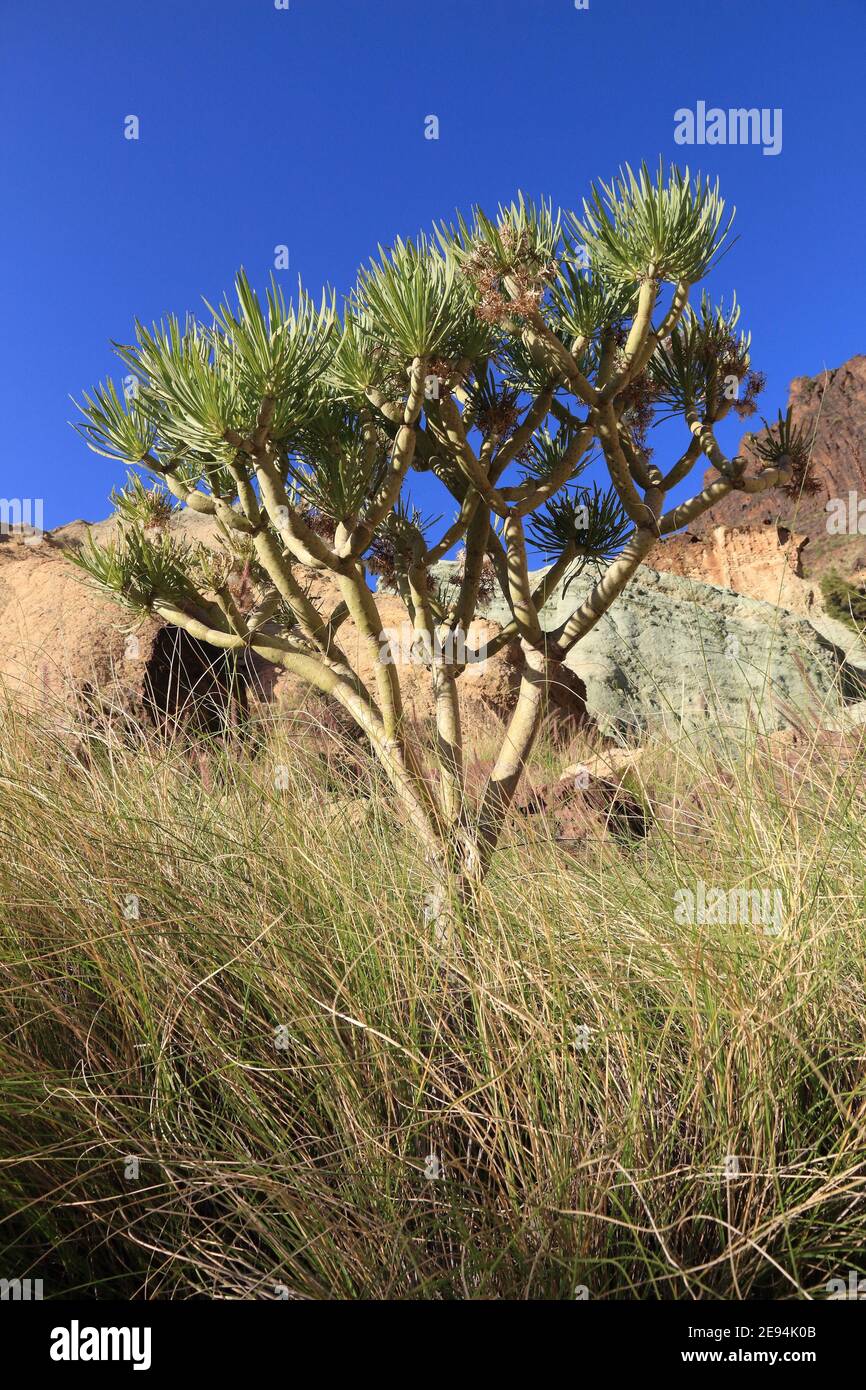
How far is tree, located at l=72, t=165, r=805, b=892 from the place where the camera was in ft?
13.1

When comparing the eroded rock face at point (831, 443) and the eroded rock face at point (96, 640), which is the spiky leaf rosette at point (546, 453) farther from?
the eroded rock face at point (831, 443)

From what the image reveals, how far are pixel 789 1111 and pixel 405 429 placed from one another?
335cm

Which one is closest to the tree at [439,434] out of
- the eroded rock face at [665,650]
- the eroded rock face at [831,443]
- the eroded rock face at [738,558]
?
the eroded rock face at [665,650]

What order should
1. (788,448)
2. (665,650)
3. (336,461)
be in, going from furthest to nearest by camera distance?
1. (665,650)
2. (788,448)
3. (336,461)

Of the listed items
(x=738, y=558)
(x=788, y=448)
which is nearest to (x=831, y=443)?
(x=738, y=558)

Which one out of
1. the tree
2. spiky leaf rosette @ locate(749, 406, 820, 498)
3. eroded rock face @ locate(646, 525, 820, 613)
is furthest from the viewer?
eroded rock face @ locate(646, 525, 820, 613)

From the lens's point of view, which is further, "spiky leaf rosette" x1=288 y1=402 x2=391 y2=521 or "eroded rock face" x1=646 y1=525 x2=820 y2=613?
"eroded rock face" x1=646 y1=525 x2=820 y2=613

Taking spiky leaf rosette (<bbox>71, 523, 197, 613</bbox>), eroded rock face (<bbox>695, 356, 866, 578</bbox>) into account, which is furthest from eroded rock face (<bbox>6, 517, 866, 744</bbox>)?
eroded rock face (<bbox>695, 356, 866, 578</bbox>)

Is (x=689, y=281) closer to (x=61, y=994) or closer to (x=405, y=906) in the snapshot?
(x=405, y=906)

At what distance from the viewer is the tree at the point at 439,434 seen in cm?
400

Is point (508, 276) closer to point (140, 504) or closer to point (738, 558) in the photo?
point (140, 504)

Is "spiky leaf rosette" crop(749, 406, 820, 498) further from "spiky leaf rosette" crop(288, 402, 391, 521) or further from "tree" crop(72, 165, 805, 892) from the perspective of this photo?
"spiky leaf rosette" crop(288, 402, 391, 521)

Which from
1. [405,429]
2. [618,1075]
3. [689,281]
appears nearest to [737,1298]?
[618,1075]

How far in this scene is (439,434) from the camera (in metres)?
4.71
